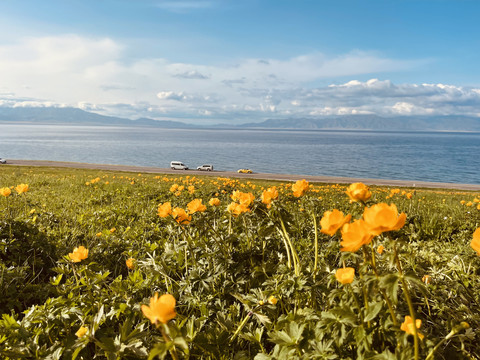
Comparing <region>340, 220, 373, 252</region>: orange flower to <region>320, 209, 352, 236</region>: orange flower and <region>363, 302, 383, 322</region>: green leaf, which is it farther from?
<region>363, 302, 383, 322</region>: green leaf

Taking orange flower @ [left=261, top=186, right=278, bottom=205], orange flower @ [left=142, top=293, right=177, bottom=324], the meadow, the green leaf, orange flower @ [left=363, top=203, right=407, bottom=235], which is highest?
orange flower @ [left=363, top=203, right=407, bottom=235]

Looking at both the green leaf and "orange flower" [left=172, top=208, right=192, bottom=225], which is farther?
"orange flower" [left=172, top=208, right=192, bottom=225]

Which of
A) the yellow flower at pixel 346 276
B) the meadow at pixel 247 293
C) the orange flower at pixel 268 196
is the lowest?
the meadow at pixel 247 293

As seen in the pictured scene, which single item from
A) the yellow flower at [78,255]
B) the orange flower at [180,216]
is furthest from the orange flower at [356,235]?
the yellow flower at [78,255]

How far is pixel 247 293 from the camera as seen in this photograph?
2504 millimetres

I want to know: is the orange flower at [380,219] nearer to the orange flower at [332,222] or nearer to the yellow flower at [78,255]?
the orange flower at [332,222]

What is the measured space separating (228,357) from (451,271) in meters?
2.18

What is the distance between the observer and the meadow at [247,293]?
53.6 inches

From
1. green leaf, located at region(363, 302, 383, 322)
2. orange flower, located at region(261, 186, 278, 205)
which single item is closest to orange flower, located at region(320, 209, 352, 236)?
green leaf, located at region(363, 302, 383, 322)

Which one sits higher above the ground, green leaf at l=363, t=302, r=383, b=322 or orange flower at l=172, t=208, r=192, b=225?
orange flower at l=172, t=208, r=192, b=225

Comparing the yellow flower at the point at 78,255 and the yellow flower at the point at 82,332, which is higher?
the yellow flower at the point at 78,255

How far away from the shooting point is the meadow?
Result: 4.47ft

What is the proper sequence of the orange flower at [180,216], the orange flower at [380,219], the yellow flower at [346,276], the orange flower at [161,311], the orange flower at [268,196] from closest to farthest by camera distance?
the orange flower at [161,311] → the orange flower at [380,219] → the yellow flower at [346,276] → the orange flower at [268,196] → the orange flower at [180,216]

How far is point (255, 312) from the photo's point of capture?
1856 millimetres
